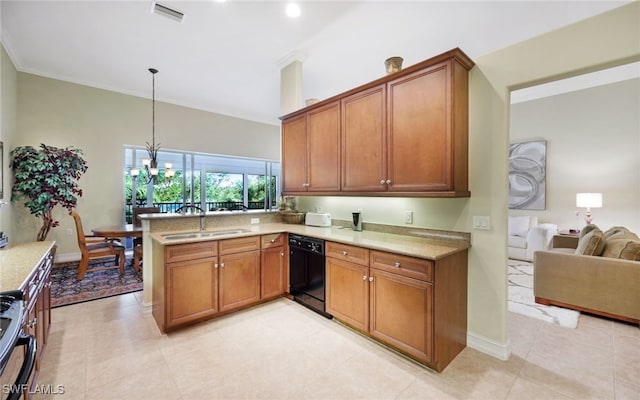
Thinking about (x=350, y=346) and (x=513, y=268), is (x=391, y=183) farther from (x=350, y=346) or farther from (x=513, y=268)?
(x=513, y=268)

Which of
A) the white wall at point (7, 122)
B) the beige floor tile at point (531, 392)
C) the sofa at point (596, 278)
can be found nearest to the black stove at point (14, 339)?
the beige floor tile at point (531, 392)

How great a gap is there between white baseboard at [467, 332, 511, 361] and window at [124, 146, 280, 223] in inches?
200

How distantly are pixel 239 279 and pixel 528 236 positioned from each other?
202 inches

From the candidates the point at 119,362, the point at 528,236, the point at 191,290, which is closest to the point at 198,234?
the point at 191,290

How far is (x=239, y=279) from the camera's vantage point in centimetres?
296

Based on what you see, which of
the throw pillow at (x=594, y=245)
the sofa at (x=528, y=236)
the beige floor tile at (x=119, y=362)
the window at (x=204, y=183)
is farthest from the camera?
the window at (x=204, y=183)

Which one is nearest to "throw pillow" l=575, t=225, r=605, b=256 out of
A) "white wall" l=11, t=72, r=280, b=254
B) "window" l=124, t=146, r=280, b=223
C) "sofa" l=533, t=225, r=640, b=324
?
"sofa" l=533, t=225, r=640, b=324

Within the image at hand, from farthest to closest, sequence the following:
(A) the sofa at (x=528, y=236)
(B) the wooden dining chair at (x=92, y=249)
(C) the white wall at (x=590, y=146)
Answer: (A) the sofa at (x=528, y=236) < (C) the white wall at (x=590, y=146) < (B) the wooden dining chair at (x=92, y=249)

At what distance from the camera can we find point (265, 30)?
3.21m

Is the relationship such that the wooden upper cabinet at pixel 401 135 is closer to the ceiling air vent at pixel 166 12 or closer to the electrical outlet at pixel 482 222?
the electrical outlet at pixel 482 222

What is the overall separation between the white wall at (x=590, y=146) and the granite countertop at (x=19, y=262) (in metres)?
7.21

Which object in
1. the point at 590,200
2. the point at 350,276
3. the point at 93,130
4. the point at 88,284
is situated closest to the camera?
the point at 350,276

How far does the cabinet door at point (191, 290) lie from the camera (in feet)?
8.32

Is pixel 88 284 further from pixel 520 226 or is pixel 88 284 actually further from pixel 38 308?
pixel 520 226
